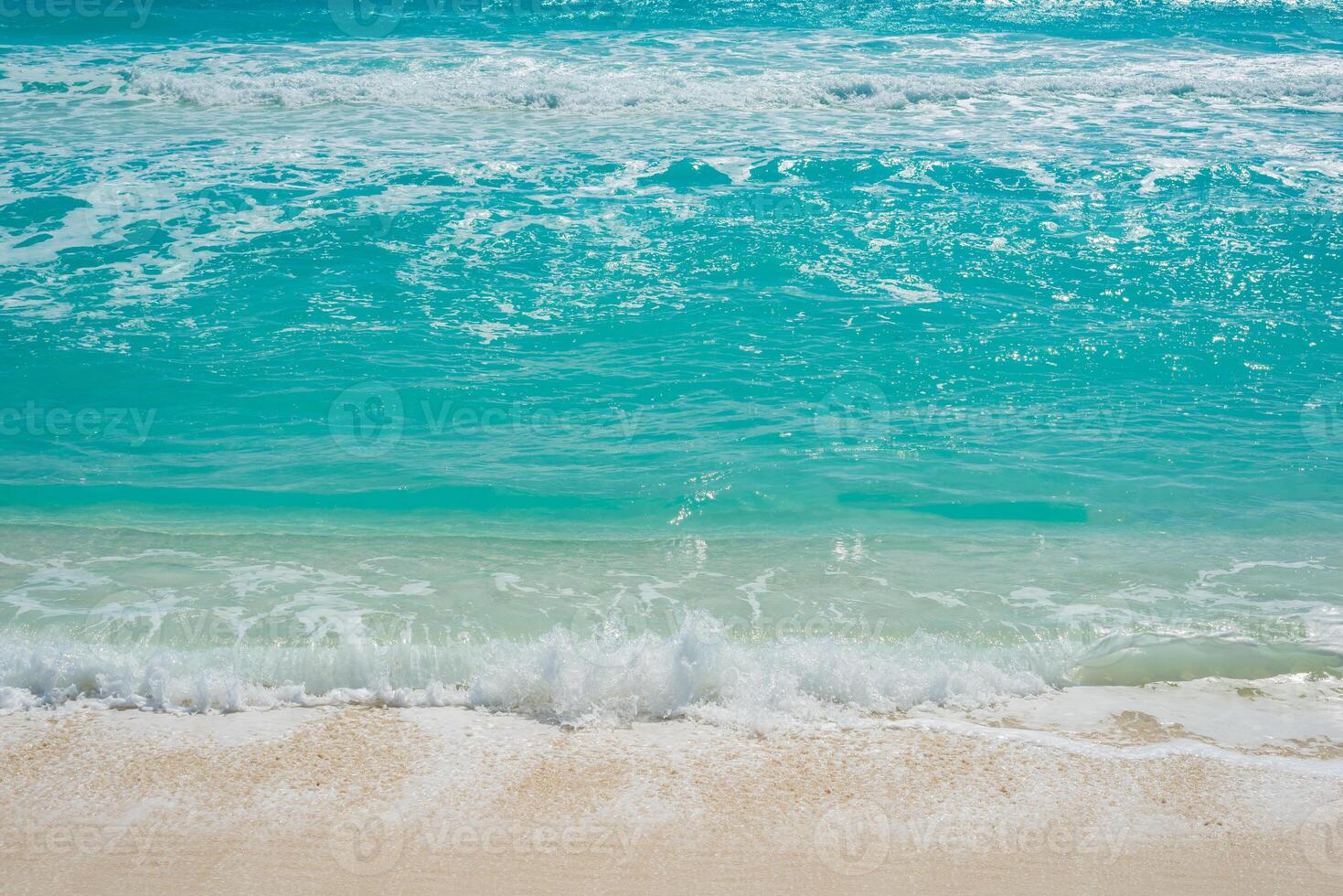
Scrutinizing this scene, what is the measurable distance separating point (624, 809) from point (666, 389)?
4791mm

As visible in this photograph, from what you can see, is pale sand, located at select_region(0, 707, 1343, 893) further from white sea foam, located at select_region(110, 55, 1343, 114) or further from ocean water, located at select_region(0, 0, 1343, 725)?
white sea foam, located at select_region(110, 55, 1343, 114)

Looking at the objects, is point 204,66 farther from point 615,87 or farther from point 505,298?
point 505,298

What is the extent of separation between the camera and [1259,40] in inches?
777

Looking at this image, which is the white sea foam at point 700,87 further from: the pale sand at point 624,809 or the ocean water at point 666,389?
the pale sand at point 624,809

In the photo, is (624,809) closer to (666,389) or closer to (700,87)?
(666,389)

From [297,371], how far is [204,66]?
11.7 meters

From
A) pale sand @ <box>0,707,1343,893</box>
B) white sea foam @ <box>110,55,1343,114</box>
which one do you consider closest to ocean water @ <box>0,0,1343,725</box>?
white sea foam @ <box>110,55,1343,114</box>

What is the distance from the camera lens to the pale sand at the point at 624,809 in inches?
149

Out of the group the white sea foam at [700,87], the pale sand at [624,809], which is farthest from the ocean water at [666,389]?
the pale sand at [624,809]

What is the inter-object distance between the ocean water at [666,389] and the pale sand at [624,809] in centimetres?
29

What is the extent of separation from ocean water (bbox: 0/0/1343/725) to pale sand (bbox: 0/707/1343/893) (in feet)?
0.95

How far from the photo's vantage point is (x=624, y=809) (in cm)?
411

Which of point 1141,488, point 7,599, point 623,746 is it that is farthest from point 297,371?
point 1141,488

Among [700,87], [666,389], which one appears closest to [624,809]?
[666,389]
